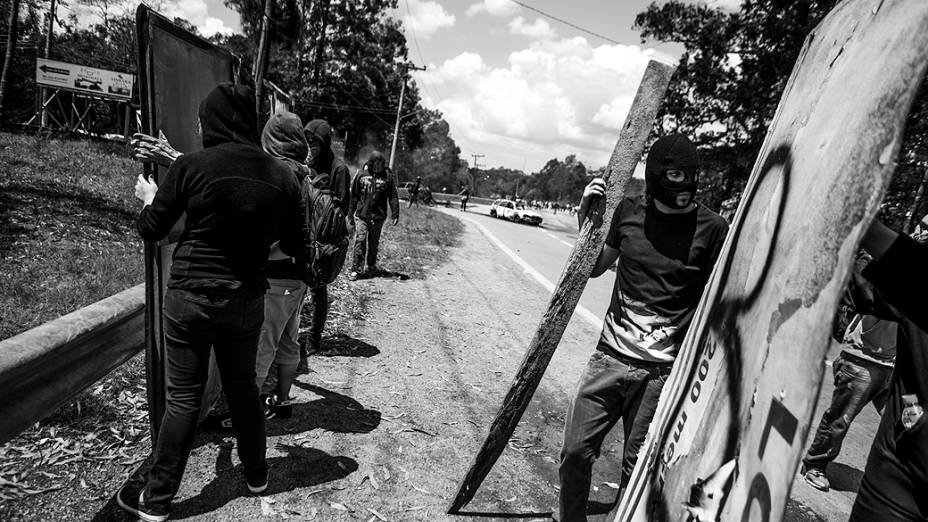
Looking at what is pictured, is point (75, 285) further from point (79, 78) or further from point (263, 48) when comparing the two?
point (79, 78)

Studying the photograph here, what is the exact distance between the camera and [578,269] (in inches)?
104

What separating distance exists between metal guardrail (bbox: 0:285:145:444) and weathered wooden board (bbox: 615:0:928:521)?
2.46 metres

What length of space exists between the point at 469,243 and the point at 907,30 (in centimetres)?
1501

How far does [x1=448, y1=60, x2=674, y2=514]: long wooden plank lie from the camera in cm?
250

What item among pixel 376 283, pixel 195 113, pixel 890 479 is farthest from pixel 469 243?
pixel 890 479

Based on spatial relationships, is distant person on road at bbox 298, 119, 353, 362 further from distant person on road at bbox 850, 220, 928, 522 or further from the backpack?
distant person on road at bbox 850, 220, 928, 522

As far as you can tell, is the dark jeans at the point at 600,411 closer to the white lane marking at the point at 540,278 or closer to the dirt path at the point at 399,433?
the dirt path at the point at 399,433

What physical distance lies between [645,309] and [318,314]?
330 cm

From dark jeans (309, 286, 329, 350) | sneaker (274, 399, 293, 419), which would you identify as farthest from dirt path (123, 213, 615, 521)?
dark jeans (309, 286, 329, 350)

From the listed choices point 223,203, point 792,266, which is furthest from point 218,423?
point 792,266

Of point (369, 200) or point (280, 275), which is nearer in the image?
point (280, 275)

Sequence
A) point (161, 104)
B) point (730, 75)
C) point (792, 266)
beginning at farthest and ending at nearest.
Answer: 1. point (730, 75)
2. point (161, 104)
3. point (792, 266)

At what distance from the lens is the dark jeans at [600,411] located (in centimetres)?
254

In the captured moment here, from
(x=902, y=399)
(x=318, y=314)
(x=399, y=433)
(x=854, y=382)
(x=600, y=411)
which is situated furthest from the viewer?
(x=318, y=314)
